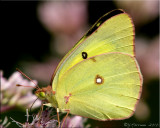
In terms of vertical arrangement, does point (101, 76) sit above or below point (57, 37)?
below

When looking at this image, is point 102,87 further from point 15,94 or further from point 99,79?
point 15,94

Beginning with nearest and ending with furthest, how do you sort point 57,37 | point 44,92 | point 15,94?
point 44,92 → point 15,94 → point 57,37

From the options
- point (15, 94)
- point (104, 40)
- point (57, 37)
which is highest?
point (57, 37)

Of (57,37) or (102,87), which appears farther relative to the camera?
(57,37)

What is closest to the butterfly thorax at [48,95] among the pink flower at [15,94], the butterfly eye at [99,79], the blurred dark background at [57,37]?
the butterfly eye at [99,79]

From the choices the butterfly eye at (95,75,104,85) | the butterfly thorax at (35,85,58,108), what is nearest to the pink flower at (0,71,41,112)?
the butterfly thorax at (35,85,58,108)

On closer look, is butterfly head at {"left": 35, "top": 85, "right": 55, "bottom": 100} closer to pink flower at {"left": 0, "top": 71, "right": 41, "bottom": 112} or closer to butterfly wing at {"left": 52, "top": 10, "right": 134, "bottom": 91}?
butterfly wing at {"left": 52, "top": 10, "right": 134, "bottom": 91}

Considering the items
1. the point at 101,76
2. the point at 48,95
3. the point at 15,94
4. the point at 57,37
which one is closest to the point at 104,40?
the point at 101,76

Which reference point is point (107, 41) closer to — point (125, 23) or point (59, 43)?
point (125, 23)
